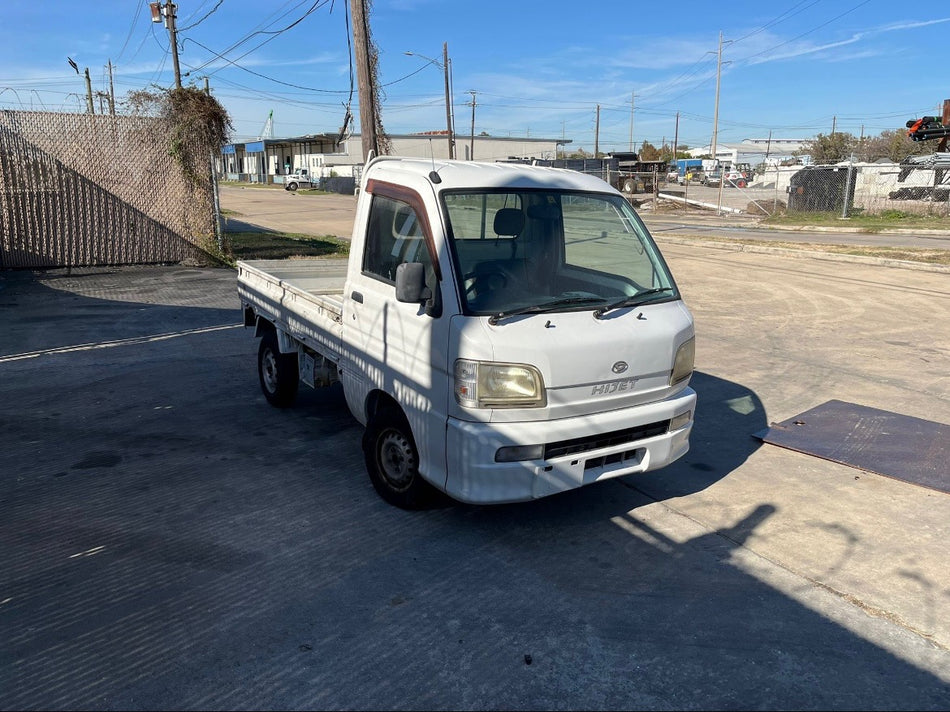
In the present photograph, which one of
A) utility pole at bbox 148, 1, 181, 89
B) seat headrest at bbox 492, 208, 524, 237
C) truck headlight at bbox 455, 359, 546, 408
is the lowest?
truck headlight at bbox 455, 359, 546, 408

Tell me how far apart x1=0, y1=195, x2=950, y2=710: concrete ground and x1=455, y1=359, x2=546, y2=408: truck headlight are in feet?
3.07

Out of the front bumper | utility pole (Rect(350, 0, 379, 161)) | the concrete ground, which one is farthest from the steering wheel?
utility pole (Rect(350, 0, 379, 161))

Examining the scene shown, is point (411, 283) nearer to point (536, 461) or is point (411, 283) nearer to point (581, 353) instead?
point (581, 353)

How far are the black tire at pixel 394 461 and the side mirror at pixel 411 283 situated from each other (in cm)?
83

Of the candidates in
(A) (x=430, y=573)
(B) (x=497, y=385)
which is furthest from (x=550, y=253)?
(A) (x=430, y=573)

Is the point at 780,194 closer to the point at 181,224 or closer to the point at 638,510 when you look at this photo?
the point at 181,224

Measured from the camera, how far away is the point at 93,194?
1421cm

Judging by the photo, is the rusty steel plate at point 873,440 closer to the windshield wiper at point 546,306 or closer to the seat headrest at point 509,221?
the windshield wiper at point 546,306

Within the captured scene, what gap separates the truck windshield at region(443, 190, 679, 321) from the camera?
14.1ft

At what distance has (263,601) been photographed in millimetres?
3713

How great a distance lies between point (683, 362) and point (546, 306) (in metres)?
1.02

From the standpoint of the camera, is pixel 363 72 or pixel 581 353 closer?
pixel 581 353

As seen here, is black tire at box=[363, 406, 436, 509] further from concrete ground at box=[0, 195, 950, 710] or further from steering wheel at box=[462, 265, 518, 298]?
steering wheel at box=[462, 265, 518, 298]

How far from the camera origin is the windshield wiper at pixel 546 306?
4.04m
